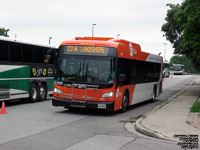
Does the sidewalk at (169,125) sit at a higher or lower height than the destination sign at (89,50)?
lower

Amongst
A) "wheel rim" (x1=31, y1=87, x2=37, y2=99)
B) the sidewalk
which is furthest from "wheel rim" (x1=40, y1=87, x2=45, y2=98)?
the sidewalk

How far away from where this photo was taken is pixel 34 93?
19.4m

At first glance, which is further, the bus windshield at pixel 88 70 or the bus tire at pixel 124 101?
the bus tire at pixel 124 101

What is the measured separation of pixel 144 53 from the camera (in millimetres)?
18406

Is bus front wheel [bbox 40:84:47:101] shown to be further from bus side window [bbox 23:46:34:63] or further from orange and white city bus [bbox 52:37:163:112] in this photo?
orange and white city bus [bbox 52:37:163:112]

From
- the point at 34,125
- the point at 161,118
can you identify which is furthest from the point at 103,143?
the point at 161,118

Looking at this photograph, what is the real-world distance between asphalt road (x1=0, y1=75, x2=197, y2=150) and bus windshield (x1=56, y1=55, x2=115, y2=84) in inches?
53.8

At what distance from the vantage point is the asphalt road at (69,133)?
809 cm

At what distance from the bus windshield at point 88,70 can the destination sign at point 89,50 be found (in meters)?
0.16

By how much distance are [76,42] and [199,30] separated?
11.9 metres

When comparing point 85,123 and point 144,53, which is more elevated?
point 144,53

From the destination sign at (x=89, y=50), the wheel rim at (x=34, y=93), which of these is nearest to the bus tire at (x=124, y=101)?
the destination sign at (x=89, y=50)

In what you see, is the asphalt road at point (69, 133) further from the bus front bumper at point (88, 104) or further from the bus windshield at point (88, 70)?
the bus windshield at point (88, 70)

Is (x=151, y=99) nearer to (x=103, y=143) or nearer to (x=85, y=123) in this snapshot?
(x=85, y=123)
